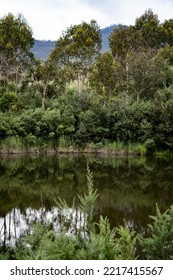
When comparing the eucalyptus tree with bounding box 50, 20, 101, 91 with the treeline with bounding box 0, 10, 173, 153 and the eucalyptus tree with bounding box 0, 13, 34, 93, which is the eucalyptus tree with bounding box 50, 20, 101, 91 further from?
the eucalyptus tree with bounding box 0, 13, 34, 93

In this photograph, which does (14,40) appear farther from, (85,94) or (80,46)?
(85,94)

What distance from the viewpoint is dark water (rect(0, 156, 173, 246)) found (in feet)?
41.7

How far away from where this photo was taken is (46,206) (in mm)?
14664

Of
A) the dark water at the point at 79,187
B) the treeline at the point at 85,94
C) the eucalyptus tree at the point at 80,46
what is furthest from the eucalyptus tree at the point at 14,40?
the dark water at the point at 79,187

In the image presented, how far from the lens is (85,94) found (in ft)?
119

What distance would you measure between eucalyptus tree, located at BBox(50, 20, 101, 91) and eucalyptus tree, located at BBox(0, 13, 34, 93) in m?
3.27

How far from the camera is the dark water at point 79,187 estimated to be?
501 inches

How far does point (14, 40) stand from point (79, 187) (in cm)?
2469

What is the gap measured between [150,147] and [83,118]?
20.1 ft

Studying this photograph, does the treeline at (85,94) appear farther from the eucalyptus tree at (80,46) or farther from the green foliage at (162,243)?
the green foliage at (162,243)

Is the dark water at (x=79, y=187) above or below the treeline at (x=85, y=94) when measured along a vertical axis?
below

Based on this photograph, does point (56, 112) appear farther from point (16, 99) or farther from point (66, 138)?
point (16, 99)

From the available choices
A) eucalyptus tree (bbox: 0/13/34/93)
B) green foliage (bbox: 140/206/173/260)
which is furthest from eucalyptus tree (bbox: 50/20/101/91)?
green foliage (bbox: 140/206/173/260)
